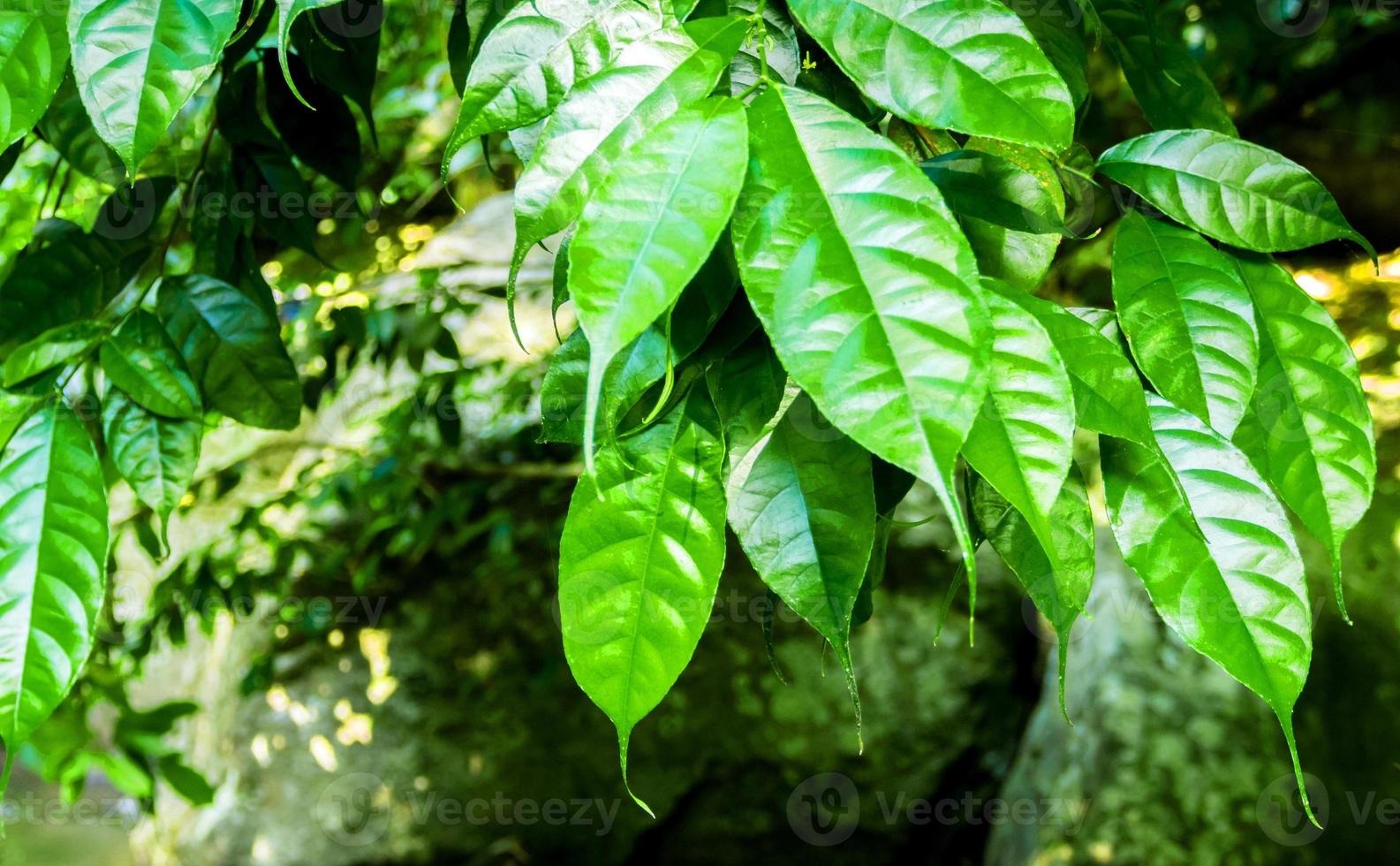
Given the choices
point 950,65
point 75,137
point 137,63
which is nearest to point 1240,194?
point 950,65

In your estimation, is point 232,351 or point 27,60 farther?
point 232,351

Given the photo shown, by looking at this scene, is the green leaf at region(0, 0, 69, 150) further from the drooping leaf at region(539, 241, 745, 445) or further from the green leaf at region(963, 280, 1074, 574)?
the green leaf at region(963, 280, 1074, 574)

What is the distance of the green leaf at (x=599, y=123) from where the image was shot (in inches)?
14.7

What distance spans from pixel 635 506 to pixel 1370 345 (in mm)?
2214

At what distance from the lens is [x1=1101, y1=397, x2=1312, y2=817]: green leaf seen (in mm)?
398

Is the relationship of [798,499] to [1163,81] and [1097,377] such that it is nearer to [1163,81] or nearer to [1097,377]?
[1097,377]

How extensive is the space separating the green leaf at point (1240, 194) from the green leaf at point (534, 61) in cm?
24

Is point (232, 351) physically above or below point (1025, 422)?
below

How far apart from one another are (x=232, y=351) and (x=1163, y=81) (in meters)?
0.65

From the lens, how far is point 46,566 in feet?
1.65

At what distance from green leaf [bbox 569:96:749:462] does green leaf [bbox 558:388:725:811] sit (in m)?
0.09

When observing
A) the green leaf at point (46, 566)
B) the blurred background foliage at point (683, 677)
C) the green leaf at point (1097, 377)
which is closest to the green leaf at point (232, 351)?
the green leaf at point (46, 566)

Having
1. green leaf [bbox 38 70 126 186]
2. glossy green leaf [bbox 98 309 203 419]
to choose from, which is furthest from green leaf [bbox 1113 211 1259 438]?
green leaf [bbox 38 70 126 186]

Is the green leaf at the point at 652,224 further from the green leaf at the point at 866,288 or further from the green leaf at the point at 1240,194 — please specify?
the green leaf at the point at 1240,194
